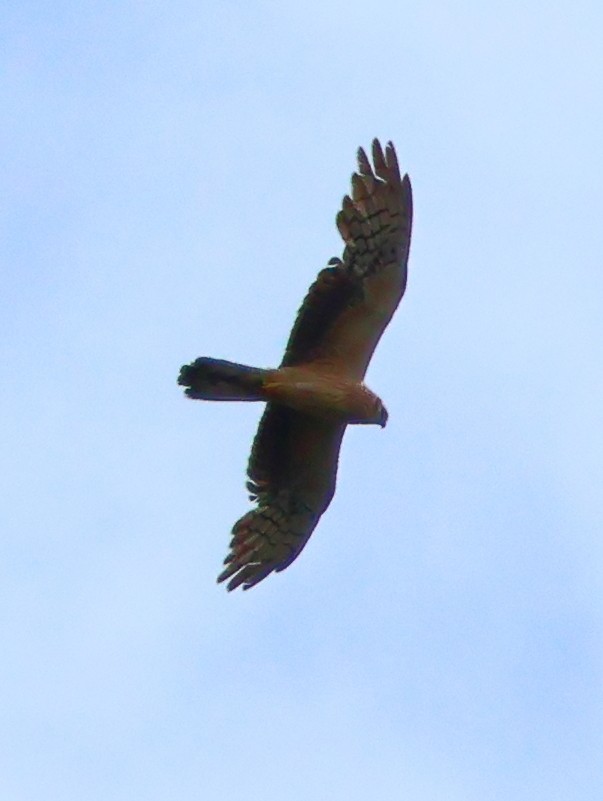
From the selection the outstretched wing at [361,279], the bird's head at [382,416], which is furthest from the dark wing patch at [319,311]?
the bird's head at [382,416]

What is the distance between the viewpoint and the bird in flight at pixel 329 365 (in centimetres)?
2038

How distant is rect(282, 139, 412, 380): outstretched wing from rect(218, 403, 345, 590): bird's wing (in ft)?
3.24

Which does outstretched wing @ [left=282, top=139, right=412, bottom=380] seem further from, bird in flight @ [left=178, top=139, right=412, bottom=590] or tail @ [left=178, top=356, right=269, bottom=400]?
tail @ [left=178, top=356, right=269, bottom=400]

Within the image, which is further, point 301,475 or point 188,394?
point 301,475

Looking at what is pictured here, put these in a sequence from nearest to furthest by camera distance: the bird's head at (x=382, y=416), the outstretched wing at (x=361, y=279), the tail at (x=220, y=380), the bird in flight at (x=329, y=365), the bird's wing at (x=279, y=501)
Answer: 1. the tail at (x=220, y=380)
2. the bird in flight at (x=329, y=365)
3. the outstretched wing at (x=361, y=279)
4. the bird's head at (x=382, y=416)
5. the bird's wing at (x=279, y=501)

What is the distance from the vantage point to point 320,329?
20.6m

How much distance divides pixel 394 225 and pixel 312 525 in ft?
10.6

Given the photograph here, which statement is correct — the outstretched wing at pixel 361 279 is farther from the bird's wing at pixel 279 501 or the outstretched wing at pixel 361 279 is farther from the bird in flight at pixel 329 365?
the bird's wing at pixel 279 501

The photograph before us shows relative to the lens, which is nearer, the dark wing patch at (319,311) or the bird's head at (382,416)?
the dark wing patch at (319,311)

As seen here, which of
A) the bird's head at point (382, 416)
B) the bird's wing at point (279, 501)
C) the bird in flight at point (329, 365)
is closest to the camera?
the bird in flight at point (329, 365)

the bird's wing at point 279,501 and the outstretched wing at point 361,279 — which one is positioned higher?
the outstretched wing at point 361,279

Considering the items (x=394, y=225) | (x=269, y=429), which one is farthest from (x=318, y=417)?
(x=394, y=225)

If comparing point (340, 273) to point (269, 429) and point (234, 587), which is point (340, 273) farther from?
point (234, 587)

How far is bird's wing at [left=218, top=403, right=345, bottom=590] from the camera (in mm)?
21344
